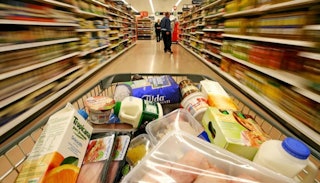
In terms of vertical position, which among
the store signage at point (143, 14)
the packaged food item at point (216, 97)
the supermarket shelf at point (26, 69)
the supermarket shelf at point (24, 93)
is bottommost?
the supermarket shelf at point (24, 93)

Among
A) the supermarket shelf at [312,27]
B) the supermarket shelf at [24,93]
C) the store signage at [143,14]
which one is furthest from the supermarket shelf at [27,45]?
the store signage at [143,14]

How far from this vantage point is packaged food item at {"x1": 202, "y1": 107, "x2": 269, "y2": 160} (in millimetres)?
510

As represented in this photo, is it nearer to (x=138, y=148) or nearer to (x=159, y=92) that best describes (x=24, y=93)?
(x=159, y=92)

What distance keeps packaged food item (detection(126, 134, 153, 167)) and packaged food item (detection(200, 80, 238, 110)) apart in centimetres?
Answer: 32

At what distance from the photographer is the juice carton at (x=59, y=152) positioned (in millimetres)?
446

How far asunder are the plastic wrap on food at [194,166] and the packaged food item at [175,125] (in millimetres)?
156

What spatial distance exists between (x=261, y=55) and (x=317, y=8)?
32.3 inches

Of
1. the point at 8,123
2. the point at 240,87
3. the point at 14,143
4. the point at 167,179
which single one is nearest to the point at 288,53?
→ the point at 240,87

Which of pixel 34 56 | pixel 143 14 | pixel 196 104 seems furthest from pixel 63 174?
pixel 143 14

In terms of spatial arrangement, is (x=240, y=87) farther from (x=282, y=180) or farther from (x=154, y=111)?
(x=282, y=180)

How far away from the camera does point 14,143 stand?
544 millimetres

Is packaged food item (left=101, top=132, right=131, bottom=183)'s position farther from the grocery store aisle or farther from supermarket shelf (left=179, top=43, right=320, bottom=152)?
the grocery store aisle

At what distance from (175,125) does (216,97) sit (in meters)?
0.24

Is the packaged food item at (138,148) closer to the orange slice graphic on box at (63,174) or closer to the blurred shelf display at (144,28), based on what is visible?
the orange slice graphic on box at (63,174)
